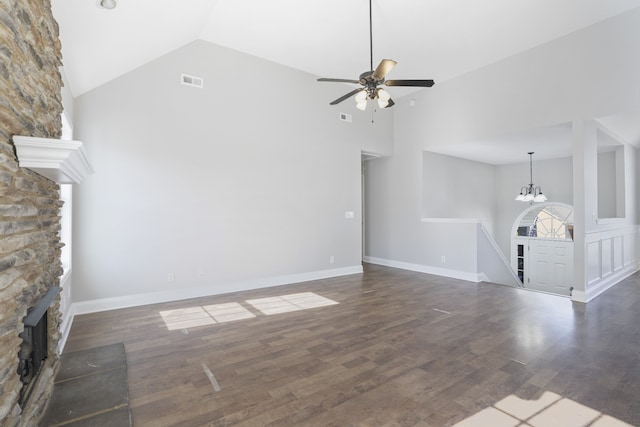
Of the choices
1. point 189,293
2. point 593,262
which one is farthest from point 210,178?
point 593,262

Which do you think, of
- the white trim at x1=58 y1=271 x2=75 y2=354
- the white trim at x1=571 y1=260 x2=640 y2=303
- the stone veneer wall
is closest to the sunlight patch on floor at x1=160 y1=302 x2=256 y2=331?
the white trim at x1=58 y1=271 x2=75 y2=354

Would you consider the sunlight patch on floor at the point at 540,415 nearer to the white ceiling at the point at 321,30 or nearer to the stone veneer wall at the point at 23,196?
the stone veneer wall at the point at 23,196

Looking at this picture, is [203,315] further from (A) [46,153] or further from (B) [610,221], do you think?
(B) [610,221]

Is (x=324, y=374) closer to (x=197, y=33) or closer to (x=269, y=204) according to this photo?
(x=269, y=204)

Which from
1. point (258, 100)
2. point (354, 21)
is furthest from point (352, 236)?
point (354, 21)

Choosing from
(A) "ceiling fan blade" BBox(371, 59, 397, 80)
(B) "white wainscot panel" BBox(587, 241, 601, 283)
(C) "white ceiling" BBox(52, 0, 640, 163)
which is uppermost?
(C) "white ceiling" BBox(52, 0, 640, 163)

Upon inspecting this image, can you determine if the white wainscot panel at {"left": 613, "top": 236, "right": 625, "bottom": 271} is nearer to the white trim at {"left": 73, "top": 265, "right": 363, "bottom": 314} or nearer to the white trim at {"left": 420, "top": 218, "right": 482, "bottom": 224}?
the white trim at {"left": 420, "top": 218, "right": 482, "bottom": 224}

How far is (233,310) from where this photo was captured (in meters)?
4.09

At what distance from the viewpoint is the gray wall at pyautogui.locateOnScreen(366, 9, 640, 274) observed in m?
4.29

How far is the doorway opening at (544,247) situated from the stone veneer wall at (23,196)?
9.98m

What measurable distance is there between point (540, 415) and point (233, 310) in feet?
10.8

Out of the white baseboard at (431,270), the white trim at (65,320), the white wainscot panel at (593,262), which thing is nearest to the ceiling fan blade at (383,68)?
the white trim at (65,320)

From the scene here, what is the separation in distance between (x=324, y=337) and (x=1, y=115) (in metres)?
2.90

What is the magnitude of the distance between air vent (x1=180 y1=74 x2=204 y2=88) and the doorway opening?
28.5 feet
